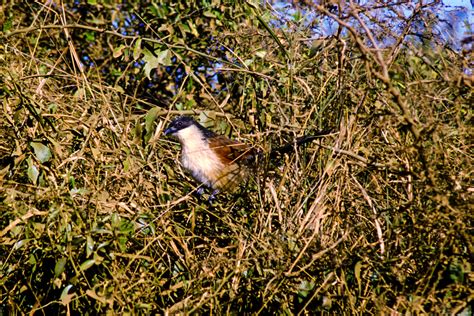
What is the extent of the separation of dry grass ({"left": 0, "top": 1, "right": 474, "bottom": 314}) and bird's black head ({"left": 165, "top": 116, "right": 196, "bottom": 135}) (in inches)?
32.4

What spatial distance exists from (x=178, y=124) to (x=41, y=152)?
5.04 ft

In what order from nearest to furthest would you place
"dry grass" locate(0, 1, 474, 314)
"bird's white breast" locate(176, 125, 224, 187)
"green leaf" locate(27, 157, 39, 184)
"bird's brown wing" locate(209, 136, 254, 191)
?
"dry grass" locate(0, 1, 474, 314) < "green leaf" locate(27, 157, 39, 184) < "bird's brown wing" locate(209, 136, 254, 191) < "bird's white breast" locate(176, 125, 224, 187)

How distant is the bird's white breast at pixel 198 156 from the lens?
4.73 metres

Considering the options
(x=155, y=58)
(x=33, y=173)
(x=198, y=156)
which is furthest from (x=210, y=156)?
(x=33, y=173)

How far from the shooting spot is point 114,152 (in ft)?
11.9

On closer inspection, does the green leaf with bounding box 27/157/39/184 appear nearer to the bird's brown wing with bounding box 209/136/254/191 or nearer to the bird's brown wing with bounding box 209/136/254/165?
the bird's brown wing with bounding box 209/136/254/191

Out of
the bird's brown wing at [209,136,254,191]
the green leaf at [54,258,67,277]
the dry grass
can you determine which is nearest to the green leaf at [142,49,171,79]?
the dry grass

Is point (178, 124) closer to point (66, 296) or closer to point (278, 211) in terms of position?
point (278, 211)

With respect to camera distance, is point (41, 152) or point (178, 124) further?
point (178, 124)

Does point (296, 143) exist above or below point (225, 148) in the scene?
above

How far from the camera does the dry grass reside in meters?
2.88

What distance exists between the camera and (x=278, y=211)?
11.1ft

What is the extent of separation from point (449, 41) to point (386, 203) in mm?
806

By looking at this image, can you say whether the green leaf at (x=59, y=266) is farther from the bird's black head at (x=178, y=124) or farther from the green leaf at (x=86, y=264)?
the bird's black head at (x=178, y=124)
